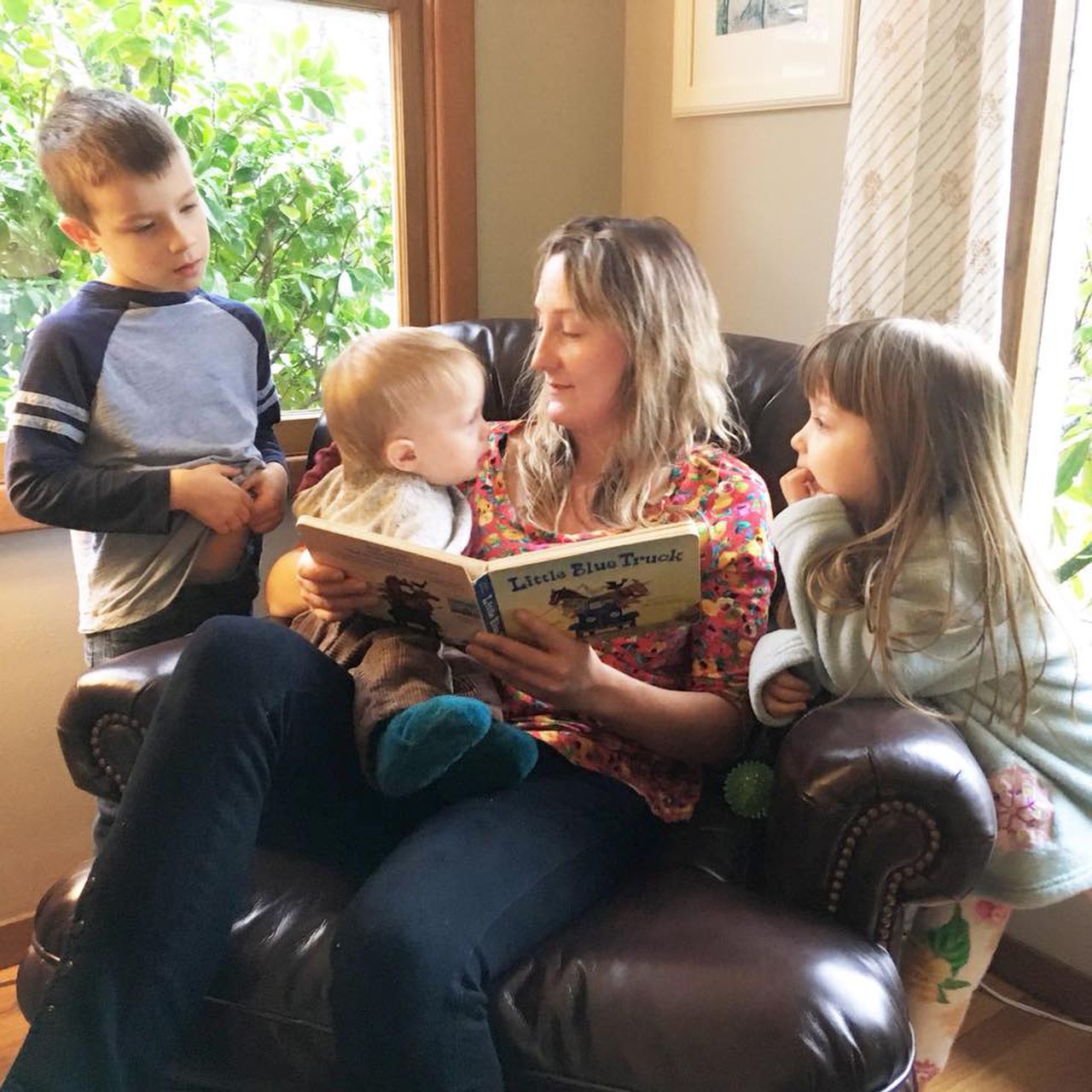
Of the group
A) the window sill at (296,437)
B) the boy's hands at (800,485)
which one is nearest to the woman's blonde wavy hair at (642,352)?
the boy's hands at (800,485)

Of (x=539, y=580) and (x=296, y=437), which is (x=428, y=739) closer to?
(x=539, y=580)

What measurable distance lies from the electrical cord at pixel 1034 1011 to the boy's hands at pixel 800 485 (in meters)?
0.93

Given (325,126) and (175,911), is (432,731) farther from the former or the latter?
(325,126)

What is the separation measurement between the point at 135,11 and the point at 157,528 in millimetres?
997

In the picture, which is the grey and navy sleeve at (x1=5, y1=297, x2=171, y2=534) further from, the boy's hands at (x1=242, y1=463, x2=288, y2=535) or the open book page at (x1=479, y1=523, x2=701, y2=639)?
the open book page at (x1=479, y1=523, x2=701, y2=639)

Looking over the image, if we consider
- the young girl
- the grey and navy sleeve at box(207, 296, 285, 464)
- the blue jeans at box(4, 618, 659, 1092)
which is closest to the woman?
the blue jeans at box(4, 618, 659, 1092)

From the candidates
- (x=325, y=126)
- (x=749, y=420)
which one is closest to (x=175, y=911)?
(x=749, y=420)

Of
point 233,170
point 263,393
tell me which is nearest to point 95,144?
point 263,393

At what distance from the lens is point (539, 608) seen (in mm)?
1246

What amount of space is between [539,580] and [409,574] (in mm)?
163

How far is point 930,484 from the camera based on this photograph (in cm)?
132

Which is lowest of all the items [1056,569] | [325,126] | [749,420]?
[1056,569]

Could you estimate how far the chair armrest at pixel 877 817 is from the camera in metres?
1.16

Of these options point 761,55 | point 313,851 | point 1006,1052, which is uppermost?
point 761,55
